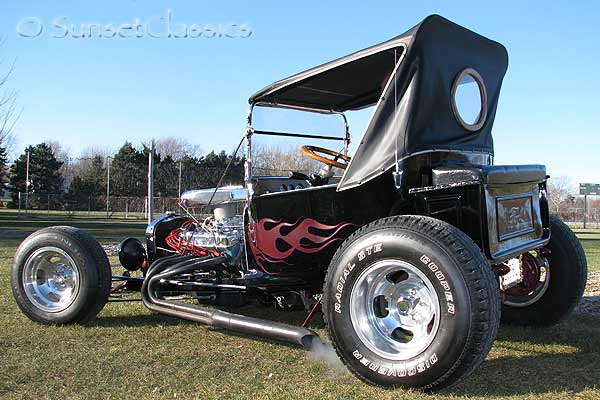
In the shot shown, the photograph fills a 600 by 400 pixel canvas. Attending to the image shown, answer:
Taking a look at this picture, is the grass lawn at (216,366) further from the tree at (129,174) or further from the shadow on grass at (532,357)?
the tree at (129,174)

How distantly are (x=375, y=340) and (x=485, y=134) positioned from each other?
1.98 meters

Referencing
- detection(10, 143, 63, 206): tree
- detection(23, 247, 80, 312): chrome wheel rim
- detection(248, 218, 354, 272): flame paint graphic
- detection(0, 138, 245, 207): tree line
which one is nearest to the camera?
detection(248, 218, 354, 272): flame paint graphic

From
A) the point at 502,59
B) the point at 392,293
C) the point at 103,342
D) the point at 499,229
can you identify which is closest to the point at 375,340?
the point at 392,293

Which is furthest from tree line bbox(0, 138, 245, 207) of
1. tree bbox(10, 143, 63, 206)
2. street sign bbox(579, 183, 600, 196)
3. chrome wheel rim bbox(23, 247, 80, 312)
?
street sign bbox(579, 183, 600, 196)

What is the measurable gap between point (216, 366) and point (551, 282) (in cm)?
293

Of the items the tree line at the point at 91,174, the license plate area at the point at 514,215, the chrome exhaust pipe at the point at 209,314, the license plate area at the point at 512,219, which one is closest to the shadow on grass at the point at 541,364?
the license plate area at the point at 512,219

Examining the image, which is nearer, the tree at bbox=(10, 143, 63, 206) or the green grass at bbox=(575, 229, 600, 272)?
the green grass at bbox=(575, 229, 600, 272)

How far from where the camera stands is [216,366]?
3781 mm

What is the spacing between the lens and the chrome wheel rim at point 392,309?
3.32 m

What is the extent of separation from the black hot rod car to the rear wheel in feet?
0.04

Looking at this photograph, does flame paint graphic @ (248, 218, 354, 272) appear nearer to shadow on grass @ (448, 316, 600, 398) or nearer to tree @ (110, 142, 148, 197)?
shadow on grass @ (448, 316, 600, 398)

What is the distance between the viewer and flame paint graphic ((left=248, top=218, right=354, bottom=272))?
13.6 ft

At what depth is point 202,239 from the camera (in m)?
5.41

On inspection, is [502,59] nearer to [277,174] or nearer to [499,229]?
[499,229]
